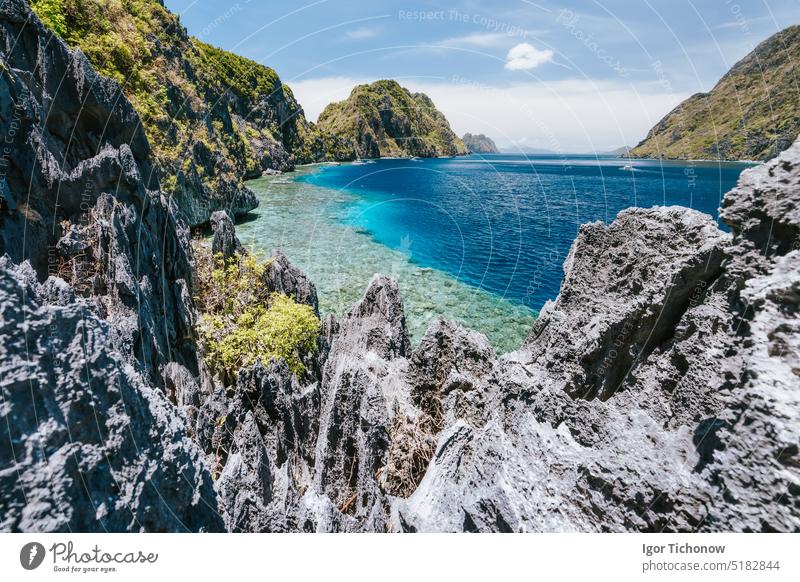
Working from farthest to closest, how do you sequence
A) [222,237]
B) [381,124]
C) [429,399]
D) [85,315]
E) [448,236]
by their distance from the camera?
[381,124], [448,236], [222,237], [429,399], [85,315]

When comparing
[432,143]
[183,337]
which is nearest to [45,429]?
[183,337]

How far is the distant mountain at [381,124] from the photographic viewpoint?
153250 mm

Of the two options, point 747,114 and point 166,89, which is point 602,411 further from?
point 747,114

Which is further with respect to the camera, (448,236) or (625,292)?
Answer: (448,236)

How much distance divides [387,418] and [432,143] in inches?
7535

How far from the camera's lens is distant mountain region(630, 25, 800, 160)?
2608 inches

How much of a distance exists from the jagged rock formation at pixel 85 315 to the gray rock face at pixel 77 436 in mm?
11

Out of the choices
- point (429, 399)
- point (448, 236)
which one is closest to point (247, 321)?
point (429, 399)

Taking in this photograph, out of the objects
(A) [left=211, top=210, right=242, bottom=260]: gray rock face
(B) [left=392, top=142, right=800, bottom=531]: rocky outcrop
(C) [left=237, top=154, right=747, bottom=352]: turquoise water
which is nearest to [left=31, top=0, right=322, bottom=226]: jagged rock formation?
(A) [left=211, top=210, right=242, bottom=260]: gray rock face

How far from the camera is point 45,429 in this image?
119 inches

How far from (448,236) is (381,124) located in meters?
134

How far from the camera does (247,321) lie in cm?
1814

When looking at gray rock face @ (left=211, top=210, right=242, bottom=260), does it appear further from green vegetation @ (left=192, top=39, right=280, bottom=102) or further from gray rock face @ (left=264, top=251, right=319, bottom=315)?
green vegetation @ (left=192, top=39, right=280, bottom=102)

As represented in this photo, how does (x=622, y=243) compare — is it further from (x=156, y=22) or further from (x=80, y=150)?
(x=156, y=22)
